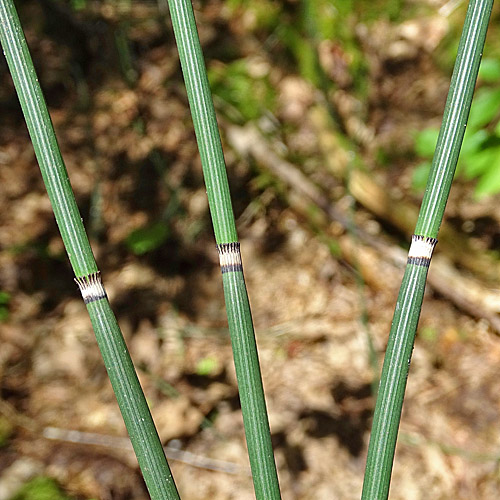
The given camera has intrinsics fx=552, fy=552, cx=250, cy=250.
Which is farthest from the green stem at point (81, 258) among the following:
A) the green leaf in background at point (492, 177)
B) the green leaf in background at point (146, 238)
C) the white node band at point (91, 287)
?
the green leaf in background at point (146, 238)

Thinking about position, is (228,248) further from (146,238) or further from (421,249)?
(146,238)

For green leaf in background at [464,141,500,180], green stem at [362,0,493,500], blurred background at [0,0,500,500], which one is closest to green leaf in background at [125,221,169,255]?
blurred background at [0,0,500,500]

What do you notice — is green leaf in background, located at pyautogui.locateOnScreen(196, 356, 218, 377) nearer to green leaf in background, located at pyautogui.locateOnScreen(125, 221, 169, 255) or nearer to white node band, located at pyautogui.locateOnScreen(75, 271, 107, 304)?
green leaf in background, located at pyautogui.locateOnScreen(125, 221, 169, 255)

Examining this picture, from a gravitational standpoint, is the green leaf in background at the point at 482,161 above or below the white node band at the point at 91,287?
above

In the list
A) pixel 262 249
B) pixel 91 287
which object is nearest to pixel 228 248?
pixel 91 287

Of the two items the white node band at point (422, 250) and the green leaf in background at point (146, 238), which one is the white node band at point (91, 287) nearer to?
the white node band at point (422, 250)
